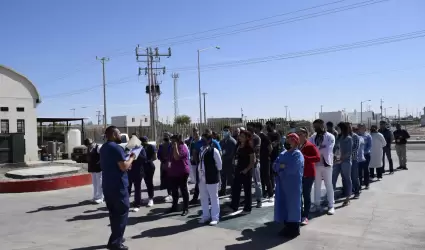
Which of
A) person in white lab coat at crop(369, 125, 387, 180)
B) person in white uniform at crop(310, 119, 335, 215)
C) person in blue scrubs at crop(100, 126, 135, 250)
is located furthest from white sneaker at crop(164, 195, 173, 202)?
person in white lab coat at crop(369, 125, 387, 180)

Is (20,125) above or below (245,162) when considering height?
above

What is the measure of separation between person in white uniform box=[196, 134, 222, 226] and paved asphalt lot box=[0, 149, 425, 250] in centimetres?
26

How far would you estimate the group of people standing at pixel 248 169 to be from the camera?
607cm

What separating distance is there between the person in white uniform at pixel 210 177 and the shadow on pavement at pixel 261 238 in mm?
830

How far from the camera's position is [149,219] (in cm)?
820

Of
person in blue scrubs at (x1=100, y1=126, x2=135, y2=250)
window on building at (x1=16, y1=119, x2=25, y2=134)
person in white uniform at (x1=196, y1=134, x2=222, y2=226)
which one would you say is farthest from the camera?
window on building at (x1=16, y1=119, x2=25, y2=134)

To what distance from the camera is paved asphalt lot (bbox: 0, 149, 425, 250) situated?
6.29 metres

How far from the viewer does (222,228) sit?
23.9 ft

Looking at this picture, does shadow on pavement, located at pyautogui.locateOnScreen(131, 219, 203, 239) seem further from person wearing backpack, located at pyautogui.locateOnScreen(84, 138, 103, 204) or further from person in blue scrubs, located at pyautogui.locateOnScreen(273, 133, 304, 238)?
person wearing backpack, located at pyautogui.locateOnScreen(84, 138, 103, 204)

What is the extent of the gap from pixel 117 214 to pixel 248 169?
3002 millimetres

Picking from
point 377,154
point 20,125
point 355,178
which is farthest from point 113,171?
point 20,125

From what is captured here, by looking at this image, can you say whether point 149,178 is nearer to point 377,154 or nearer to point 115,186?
point 115,186

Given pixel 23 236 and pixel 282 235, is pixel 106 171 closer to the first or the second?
pixel 23 236

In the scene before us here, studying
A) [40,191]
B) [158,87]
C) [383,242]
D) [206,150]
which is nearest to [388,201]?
[383,242]
